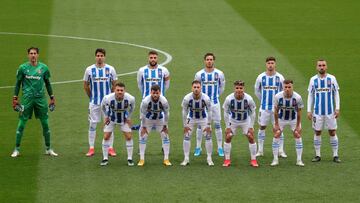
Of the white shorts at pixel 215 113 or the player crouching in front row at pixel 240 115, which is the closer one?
the player crouching in front row at pixel 240 115

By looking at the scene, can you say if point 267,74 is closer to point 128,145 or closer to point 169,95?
point 128,145

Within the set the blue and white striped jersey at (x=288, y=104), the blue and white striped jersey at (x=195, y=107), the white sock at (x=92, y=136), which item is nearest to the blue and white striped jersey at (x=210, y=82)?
the blue and white striped jersey at (x=195, y=107)

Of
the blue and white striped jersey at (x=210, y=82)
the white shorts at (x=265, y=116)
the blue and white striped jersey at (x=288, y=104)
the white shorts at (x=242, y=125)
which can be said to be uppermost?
the blue and white striped jersey at (x=210, y=82)

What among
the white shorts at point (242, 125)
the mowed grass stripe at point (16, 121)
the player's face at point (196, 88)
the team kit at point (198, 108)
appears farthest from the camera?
the white shorts at point (242, 125)

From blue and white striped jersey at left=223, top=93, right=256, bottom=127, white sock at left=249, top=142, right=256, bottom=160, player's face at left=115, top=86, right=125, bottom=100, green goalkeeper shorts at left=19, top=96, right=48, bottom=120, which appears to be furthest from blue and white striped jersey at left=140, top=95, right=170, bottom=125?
green goalkeeper shorts at left=19, top=96, right=48, bottom=120

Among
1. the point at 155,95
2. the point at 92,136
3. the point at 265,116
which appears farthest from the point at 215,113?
the point at 92,136

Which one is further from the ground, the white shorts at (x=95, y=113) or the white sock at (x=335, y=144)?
the white shorts at (x=95, y=113)

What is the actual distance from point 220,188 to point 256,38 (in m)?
19.3

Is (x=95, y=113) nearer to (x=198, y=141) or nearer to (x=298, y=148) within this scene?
(x=198, y=141)

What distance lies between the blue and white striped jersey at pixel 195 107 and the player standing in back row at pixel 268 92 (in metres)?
1.65

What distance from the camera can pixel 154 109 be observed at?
73.7ft

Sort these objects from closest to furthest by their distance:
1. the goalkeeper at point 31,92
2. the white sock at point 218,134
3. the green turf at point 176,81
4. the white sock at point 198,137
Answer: the green turf at point 176,81
the goalkeeper at point 31,92
the white sock at point 198,137
the white sock at point 218,134

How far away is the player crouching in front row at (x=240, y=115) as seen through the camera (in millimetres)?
22359

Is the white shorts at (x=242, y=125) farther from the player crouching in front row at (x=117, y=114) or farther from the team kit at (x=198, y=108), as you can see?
→ the player crouching in front row at (x=117, y=114)
